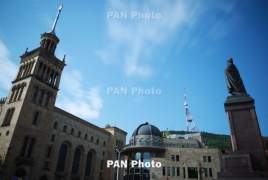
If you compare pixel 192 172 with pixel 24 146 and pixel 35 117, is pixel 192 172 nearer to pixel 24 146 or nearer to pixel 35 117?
pixel 24 146

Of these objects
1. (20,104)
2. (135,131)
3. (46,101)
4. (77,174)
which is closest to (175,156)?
(135,131)

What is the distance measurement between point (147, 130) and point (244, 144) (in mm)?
40056

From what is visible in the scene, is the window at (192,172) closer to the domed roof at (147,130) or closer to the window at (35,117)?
the domed roof at (147,130)

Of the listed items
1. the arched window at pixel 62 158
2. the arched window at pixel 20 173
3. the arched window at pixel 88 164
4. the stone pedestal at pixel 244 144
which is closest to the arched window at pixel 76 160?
the arched window at pixel 88 164

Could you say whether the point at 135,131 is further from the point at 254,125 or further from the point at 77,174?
the point at 254,125

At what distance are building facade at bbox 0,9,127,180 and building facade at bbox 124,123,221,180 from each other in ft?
32.2

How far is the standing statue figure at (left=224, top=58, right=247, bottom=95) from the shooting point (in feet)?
53.0

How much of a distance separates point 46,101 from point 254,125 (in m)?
38.8

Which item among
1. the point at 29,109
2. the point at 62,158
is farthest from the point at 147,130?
the point at 29,109

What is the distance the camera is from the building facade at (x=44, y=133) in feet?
104

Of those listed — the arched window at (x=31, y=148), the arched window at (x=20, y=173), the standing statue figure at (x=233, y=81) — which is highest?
the standing statue figure at (x=233, y=81)

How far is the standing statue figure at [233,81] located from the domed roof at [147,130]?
37.3 meters

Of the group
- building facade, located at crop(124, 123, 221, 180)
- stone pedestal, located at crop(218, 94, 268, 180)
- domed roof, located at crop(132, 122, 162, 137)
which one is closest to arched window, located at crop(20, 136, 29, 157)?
building facade, located at crop(124, 123, 221, 180)

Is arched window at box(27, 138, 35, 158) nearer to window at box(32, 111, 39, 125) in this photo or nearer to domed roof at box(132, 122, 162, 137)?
window at box(32, 111, 39, 125)
